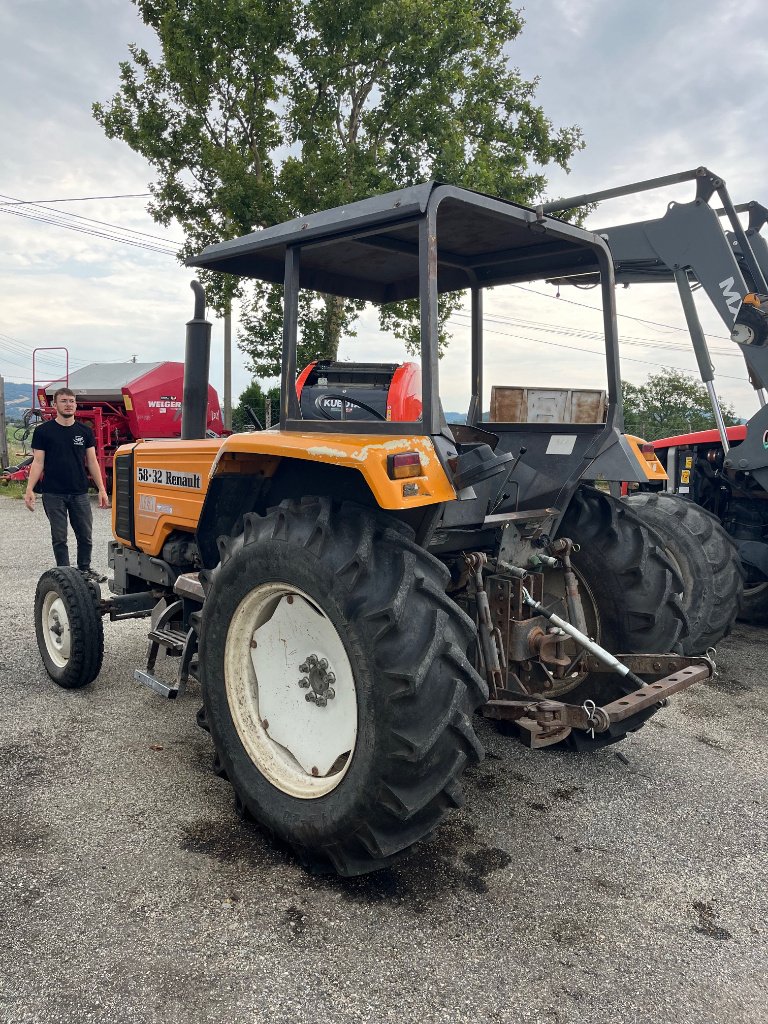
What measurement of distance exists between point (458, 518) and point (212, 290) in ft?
38.0

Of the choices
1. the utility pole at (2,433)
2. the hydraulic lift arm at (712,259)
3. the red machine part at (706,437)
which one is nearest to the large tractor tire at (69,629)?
the hydraulic lift arm at (712,259)

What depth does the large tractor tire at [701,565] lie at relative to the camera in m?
4.82

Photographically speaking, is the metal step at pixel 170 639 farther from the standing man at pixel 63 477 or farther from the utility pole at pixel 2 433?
the utility pole at pixel 2 433

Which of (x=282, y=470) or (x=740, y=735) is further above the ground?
(x=282, y=470)

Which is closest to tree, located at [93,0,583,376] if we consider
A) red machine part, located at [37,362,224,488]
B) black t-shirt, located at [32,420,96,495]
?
red machine part, located at [37,362,224,488]

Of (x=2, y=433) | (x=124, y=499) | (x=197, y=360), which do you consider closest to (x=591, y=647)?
(x=197, y=360)

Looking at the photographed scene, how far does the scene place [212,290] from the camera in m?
13.3

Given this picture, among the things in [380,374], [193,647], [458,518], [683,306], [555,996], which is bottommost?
[555,996]

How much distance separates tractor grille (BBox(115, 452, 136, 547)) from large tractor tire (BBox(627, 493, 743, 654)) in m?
3.20

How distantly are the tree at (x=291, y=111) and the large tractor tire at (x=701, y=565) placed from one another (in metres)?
7.79

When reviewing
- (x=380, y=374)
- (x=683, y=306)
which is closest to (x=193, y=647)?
(x=380, y=374)

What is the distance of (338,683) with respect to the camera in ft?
8.69

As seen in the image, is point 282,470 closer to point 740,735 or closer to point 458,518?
point 458,518

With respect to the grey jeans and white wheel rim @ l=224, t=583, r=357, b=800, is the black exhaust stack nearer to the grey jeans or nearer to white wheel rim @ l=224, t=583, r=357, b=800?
white wheel rim @ l=224, t=583, r=357, b=800
